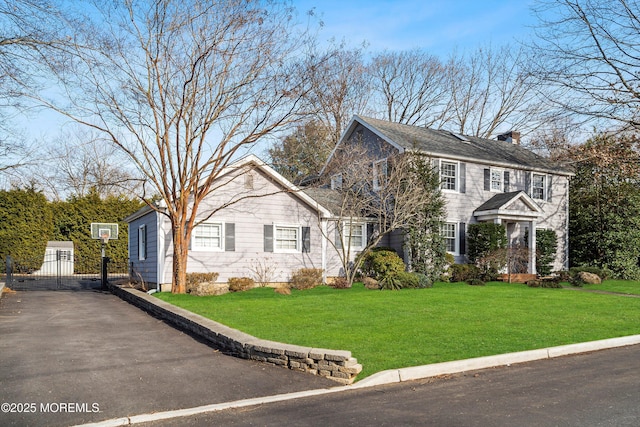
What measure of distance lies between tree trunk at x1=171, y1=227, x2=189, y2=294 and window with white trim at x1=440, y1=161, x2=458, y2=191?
1219 cm

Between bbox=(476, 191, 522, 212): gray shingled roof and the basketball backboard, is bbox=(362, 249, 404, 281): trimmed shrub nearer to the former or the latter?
bbox=(476, 191, 522, 212): gray shingled roof

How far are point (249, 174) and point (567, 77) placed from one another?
1235cm

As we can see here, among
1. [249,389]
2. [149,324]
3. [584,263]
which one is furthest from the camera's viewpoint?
[584,263]

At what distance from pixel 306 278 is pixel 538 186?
14829 mm

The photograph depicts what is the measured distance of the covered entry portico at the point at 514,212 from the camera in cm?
2392

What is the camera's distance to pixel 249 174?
20.2 metres

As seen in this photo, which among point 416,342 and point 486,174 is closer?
point 416,342

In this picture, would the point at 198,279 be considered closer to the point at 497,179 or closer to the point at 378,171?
the point at 378,171

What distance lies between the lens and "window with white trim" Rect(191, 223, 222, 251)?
19250mm

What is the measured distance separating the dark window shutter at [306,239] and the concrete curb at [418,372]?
13.1m

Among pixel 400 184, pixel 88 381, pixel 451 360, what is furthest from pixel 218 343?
pixel 400 184

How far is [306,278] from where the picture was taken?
1941 cm

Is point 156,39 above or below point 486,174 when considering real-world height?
above

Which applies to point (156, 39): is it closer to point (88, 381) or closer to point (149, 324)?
point (149, 324)
